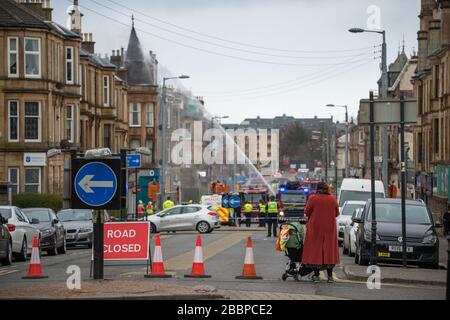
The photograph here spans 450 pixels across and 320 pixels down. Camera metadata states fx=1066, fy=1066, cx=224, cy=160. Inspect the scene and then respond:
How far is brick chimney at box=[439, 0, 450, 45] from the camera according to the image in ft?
178

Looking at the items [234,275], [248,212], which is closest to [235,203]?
[248,212]

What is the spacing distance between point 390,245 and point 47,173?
3413 cm

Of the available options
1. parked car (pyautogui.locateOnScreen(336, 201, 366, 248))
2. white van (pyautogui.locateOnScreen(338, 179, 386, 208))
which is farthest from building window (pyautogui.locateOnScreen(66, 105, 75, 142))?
parked car (pyautogui.locateOnScreen(336, 201, 366, 248))

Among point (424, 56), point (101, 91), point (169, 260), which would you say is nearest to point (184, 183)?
point (101, 91)

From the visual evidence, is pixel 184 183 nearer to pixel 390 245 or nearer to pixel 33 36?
pixel 33 36

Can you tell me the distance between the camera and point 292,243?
19.7 m

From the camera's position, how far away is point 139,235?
20.9m

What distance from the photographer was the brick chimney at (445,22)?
54250mm

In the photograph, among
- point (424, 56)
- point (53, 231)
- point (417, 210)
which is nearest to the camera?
point (417, 210)

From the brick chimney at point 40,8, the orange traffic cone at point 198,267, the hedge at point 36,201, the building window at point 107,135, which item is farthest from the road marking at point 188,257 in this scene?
the building window at point 107,135

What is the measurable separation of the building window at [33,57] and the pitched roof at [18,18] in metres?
0.79

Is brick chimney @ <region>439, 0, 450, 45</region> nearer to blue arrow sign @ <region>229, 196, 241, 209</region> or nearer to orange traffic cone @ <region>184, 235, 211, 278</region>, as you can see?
blue arrow sign @ <region>229, 196, 241, 209</region>

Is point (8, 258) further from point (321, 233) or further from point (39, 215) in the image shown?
point (321, 233)
